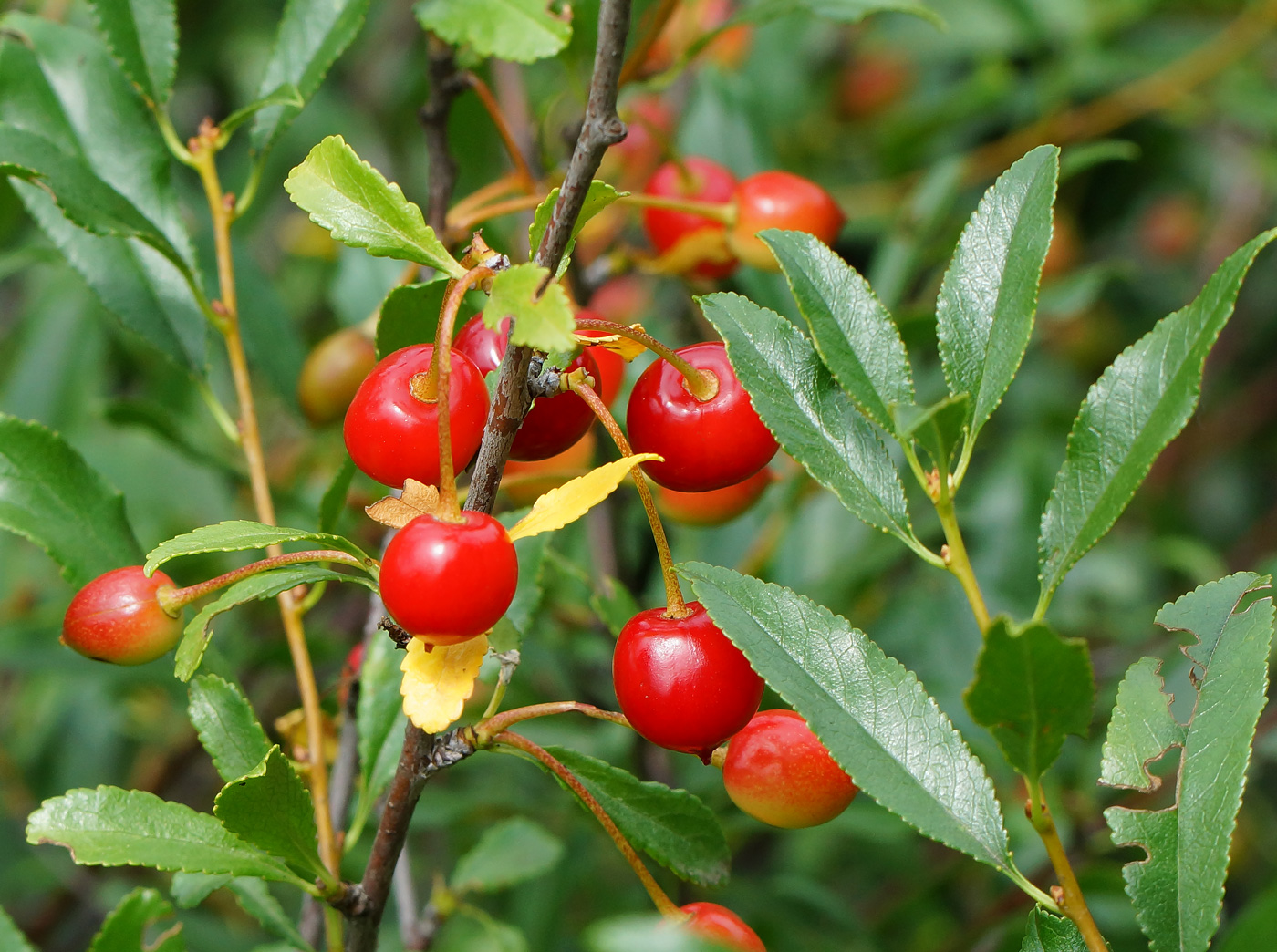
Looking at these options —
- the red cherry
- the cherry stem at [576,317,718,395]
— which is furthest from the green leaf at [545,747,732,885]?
the red cherry

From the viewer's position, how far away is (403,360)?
24.0 inches

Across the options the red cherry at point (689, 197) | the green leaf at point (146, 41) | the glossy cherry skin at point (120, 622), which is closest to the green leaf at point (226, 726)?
the glossy cherry skin at point (120, 622)

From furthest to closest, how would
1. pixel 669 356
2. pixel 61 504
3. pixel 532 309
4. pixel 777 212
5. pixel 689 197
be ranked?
1. pixel 689 197
2. pixel 777 212
3. pixel 61 504
4. pixel 669 356
5. pixel 532 309

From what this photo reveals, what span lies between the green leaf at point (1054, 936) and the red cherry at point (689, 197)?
0.71 metres

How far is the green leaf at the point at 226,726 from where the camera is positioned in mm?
703

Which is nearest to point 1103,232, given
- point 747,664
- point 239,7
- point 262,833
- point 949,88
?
point 949,88

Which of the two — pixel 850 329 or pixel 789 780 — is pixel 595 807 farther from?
pixel 850 329

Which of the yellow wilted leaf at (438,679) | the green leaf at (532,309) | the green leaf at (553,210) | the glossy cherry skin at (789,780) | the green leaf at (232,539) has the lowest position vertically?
the glossy cherry skin at (789,780)

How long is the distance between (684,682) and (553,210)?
0.86 ft

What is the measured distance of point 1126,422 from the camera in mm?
630

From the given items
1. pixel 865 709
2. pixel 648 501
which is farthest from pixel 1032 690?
pixel 648 501

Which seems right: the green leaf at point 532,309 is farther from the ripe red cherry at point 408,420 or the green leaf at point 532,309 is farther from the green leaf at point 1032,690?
the green leaf at point 1032,690

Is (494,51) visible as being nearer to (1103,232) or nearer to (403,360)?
(403,360)

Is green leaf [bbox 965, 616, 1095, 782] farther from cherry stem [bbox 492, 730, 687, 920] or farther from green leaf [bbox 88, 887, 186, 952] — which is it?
green leaf [bbox 88, 887, 186, 952]
